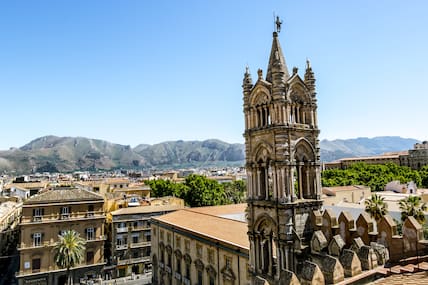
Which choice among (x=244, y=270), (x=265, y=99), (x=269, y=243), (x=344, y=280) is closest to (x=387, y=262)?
(x=344, y=280)

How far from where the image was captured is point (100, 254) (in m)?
57.3

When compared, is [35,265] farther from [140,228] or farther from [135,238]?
[140,228]

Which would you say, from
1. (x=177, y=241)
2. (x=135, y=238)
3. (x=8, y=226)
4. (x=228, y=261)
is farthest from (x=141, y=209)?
(x=228, y=261)

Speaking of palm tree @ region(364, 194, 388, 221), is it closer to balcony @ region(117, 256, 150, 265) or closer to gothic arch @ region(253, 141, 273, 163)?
gothic arch @ region(253, 141, 273, 163)

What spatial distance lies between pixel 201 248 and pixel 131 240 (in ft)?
91.7

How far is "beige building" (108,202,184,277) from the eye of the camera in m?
59.5

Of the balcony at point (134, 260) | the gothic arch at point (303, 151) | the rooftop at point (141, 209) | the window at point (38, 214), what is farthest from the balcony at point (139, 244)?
the gothic arch at point (303, 151)

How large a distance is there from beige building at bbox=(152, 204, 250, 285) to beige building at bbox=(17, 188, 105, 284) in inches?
495

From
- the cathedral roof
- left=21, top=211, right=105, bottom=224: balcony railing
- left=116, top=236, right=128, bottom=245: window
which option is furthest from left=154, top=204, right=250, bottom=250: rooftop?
the cathedral roof

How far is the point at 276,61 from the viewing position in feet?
66.3

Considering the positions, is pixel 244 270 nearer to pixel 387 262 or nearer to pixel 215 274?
pixel 215 274

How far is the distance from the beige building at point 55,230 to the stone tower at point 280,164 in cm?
4373

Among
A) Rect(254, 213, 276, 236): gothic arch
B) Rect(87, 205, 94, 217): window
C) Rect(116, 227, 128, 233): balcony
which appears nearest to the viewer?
Rect(254, 213, 276, 236): gothic arch

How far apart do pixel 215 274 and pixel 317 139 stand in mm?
21047
